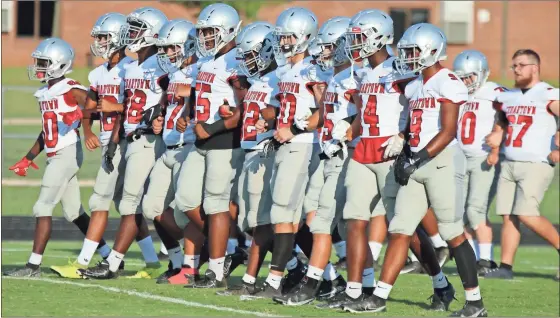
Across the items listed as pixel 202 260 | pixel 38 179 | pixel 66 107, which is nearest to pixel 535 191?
pixel 202 260

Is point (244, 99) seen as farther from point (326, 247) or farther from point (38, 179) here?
point (38, 179)

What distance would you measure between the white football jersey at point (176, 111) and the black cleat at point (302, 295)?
1.79 meters

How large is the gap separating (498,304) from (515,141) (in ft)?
8.74

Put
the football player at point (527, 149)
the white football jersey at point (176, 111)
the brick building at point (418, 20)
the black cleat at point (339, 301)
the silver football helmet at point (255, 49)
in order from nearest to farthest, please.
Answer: the black cleat at point (339, 301)
the silver football helmet at point (255, 49)
the white football jersey at point (176, 111)
the football player at point (527, 149)
the brick building at point (418, 20)

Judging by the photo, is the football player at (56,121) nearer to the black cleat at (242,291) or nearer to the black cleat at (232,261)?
the black cleat at (232,261)

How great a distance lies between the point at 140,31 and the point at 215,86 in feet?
3.40

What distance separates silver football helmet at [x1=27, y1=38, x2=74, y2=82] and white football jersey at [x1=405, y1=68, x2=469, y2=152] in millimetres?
3253

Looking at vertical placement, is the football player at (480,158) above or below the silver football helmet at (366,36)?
below

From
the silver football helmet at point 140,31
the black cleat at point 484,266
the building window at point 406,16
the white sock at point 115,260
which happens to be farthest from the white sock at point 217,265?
the building window at point 406,16

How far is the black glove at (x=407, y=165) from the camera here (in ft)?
28.9

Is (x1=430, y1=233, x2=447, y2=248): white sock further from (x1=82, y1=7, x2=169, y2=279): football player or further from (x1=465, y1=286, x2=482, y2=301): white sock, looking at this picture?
(x1=82, y1=7, x2=169, y2=279): football player

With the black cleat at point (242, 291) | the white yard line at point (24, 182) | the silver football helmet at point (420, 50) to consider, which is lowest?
the black cleat at point (242, 291)

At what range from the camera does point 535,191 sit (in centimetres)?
1220

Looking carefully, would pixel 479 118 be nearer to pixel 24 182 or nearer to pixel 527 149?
pixel 527 149
